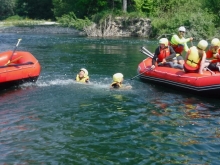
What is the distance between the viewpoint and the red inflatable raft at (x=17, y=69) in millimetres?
10539

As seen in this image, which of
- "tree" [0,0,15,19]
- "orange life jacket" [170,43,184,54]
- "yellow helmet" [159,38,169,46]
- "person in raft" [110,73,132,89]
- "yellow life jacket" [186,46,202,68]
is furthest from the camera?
"tree" [0,0,15,19]

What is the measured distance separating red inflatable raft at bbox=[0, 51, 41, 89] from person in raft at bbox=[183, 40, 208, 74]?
441 centimetres

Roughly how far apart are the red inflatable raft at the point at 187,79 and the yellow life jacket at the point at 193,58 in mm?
273

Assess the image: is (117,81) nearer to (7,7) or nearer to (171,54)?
(171,54)

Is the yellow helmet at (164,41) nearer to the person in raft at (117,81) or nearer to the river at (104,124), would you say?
the river at (104,124)

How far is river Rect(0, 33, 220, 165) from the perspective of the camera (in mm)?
6188

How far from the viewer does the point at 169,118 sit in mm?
8195

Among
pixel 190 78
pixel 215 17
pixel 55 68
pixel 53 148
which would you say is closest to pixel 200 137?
pixel 53 148

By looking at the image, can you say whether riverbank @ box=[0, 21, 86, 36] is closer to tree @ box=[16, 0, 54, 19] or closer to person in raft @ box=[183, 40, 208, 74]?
tree @ box=[16, 0, 54, 19]

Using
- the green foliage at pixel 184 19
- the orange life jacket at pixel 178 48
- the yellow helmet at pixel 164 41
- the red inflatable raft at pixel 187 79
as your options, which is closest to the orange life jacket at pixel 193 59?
the red inflatable raft at pixel 187 79

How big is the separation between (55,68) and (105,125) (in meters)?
7.52

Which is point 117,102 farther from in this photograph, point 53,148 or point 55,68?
point 55,68

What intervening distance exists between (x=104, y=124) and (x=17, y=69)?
4.12m

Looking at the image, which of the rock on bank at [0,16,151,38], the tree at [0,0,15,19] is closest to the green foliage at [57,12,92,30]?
the rock on bank at [0,16,151,38]
